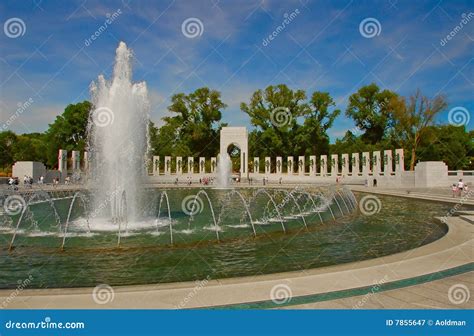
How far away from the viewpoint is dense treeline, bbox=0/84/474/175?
5434 centimetres

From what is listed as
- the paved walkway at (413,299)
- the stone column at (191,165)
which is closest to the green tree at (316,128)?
the stone column at (191,165)

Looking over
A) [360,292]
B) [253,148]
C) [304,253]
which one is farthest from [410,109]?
[360,292]

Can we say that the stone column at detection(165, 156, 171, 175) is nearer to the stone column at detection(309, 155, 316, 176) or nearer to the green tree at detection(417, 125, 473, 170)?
the stone column at detection(309, 155, 316, 176)

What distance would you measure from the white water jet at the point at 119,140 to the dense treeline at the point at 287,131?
42210mm

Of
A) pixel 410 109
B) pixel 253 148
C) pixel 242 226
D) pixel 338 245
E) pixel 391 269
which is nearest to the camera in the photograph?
pixel 391 269

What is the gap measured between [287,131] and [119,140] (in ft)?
162

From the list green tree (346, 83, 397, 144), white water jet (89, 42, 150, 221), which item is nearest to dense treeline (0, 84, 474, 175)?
green tree (346, 83, 397, 144)

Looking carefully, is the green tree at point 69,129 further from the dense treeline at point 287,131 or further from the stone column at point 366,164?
the stone column at point 366,164

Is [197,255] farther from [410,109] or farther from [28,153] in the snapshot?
[28,153]

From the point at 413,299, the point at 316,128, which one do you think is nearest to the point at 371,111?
the point at 316,128

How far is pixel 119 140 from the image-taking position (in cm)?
1502

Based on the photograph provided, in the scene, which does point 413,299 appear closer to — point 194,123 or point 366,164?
point 366,164

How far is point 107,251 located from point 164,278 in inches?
121

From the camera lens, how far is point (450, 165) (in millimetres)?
55500
